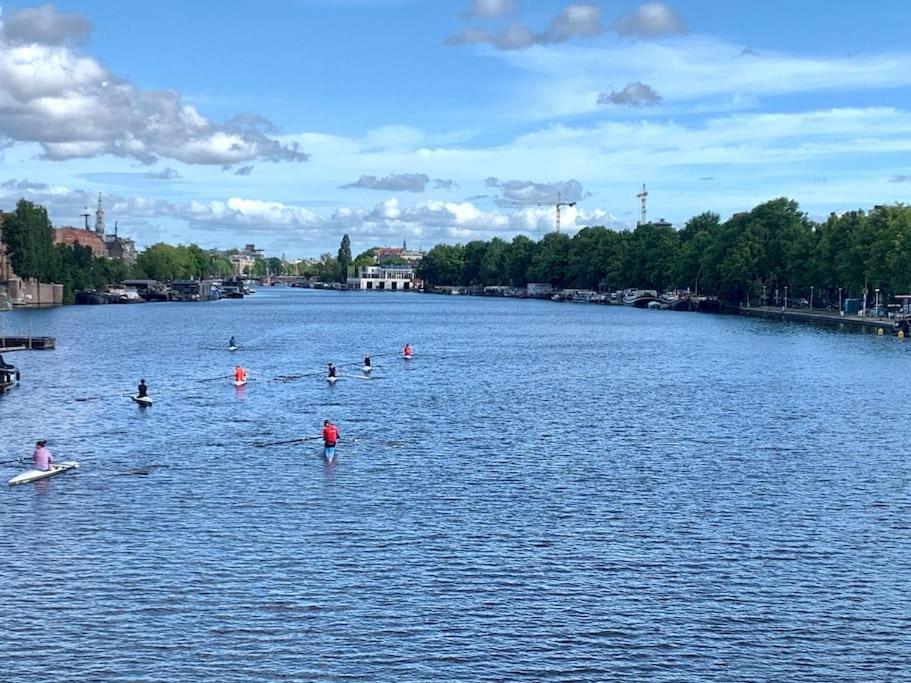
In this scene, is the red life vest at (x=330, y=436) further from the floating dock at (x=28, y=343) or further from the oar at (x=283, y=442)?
the floating dock at (x=28, y=343)

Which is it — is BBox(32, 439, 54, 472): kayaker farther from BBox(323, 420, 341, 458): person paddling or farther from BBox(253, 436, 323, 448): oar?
BBox(323, 420, 341, 458): person paddling

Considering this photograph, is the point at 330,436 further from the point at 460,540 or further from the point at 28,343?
the point at 28,343

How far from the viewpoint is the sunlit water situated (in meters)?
35.0

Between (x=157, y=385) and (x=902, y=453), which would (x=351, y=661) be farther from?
(x=157, y=385)

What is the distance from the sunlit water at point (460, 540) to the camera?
35.0 metres

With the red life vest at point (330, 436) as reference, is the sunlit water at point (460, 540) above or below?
below

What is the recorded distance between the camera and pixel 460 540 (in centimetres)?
4650

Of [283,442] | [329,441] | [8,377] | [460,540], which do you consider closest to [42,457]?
[329,441]

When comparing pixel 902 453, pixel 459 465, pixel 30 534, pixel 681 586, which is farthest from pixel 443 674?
pixel 902 453

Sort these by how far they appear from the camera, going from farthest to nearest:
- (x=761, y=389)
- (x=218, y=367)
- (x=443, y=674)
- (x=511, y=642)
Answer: (x=218, y=367) < (x=761, y=389) < (x=511, y=642) < (x=443, y=674)

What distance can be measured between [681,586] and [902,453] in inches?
1227

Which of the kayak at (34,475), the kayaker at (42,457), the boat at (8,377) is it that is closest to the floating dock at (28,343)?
the boat at (8,377)

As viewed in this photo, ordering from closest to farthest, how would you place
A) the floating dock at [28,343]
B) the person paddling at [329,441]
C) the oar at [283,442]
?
the person paddling at [329,441], the oar at [283,442], the floating dock at [28,343]

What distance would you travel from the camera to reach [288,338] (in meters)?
173
